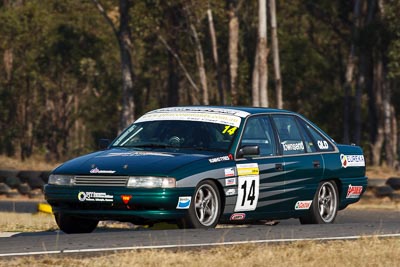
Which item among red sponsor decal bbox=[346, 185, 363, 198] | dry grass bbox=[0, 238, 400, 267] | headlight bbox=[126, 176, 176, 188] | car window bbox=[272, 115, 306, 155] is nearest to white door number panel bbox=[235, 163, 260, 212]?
car window bbox=[272, 115, 306, 155]

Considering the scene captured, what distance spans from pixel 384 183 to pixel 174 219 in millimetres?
14774

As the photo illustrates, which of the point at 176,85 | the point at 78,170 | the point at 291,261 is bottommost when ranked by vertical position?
the point at 291,261

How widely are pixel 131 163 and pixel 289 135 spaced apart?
2.51m

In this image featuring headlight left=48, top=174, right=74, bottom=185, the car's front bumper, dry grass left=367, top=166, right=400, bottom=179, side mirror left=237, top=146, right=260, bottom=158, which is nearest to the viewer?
the car's front bumper

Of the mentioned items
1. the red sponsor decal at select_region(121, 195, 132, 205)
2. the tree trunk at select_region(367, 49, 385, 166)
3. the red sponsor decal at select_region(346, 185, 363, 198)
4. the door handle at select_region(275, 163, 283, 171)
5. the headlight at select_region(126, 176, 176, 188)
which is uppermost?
the tree trunk at select_region(367, 49, 385, 166)

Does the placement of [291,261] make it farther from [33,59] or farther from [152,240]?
[33,59]

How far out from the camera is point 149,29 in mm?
44750

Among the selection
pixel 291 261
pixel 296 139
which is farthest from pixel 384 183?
pixel 291 261

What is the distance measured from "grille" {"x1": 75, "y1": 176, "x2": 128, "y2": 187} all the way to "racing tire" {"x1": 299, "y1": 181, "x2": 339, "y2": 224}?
2.82m

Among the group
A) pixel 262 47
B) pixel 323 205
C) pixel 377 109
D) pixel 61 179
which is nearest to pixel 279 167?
pixel 323 205

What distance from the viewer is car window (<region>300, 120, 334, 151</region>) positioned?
541 inches

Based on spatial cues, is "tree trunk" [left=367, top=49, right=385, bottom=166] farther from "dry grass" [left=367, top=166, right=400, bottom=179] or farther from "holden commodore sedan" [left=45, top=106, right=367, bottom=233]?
"holden commodore sedan" [left=45, top=106, right=367, bottom=233]

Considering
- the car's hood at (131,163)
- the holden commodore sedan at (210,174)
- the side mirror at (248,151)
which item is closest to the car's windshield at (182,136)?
the holden commodore sedan at (210,174)

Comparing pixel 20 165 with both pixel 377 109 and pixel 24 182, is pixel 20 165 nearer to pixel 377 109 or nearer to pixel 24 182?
pixel 24 182
